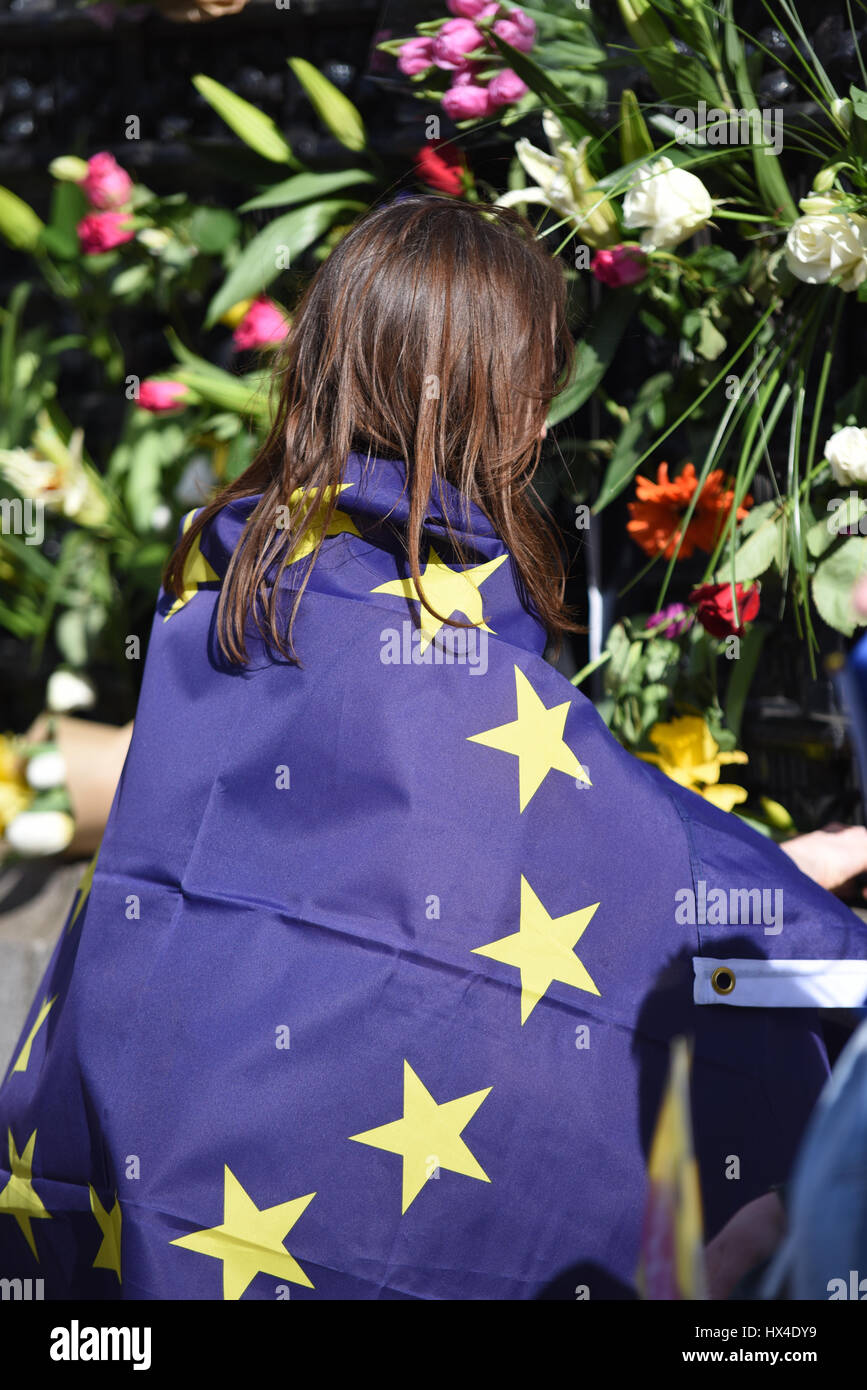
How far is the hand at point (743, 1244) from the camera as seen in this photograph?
941 millimetres

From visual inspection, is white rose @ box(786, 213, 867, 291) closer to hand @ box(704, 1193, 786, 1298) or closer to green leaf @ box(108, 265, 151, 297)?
hand @ box(704, 1193, 786, 1298)

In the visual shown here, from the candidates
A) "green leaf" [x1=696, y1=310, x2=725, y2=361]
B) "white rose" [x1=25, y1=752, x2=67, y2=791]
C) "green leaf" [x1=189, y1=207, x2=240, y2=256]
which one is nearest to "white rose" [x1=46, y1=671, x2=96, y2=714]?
"white rose" [x1=25, y1=752, x2=67, y2=791]

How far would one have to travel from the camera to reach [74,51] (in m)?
2.34

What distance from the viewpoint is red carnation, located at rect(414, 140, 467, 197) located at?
1.77 m

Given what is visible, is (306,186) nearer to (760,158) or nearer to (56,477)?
(56,477)

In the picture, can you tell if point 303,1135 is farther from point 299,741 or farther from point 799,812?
point 799,812

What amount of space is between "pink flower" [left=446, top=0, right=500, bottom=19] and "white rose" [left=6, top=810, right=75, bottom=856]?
4.46ft

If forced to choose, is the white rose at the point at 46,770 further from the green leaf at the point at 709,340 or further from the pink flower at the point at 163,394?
the green leaf at the point at 709,340

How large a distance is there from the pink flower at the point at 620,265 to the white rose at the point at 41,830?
118 cm

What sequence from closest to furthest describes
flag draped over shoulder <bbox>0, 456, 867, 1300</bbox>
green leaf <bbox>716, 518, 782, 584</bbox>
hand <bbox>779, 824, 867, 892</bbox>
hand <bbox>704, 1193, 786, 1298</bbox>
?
hand <bbox>704, 1193, 786, 1298</bbox>
flag draped over shoulder <bbox>0, 456, 867, 1300</bbox>
hand <bbox>779, 824, 867, 892</bbox>
green leaf <bbox>716, 518, 782, 584</bbox>

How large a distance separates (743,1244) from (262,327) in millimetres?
1564

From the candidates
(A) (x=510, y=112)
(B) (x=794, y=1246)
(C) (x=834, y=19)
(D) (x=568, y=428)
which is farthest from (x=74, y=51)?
(B) (x=794, y=1246)

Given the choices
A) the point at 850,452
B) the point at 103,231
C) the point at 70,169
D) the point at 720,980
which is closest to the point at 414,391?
the point at 850,452

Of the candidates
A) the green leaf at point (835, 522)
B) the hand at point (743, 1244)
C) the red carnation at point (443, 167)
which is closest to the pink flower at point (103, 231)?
the red carnation at point (443, 167)
